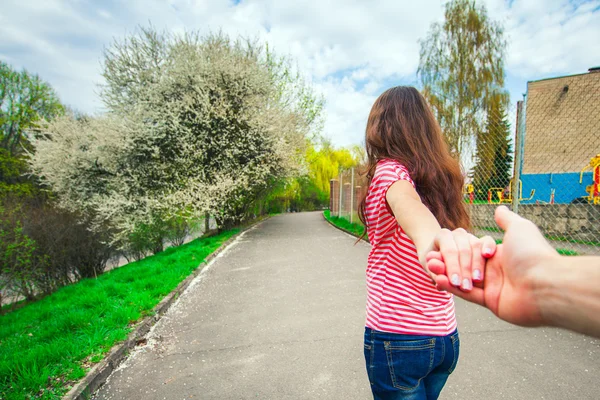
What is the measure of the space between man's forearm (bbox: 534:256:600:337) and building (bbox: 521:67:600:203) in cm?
1446

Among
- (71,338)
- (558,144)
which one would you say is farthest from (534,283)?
(558,144)

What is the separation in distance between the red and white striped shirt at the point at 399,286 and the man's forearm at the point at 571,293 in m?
0.65

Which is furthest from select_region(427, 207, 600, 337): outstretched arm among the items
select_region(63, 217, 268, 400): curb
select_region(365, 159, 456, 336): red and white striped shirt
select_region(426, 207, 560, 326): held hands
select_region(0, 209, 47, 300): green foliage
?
select_region(0, 209, 47, 300): green foliage

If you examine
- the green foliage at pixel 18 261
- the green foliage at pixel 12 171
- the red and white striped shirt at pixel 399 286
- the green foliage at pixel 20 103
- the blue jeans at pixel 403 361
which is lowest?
the green foliage at pixel 18 261

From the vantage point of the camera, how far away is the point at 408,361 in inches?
48.0

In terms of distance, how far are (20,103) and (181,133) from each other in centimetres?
2010

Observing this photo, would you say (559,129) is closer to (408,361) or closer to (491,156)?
(491,156)

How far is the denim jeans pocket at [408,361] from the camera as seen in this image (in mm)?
1212

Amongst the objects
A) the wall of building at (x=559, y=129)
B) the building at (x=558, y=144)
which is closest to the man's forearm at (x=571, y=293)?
the building at (x=558, y=144)

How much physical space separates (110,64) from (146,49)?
1.57 meters

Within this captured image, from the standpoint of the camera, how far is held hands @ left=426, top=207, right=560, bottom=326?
609 mm

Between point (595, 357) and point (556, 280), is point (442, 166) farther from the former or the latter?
point (595, 357)

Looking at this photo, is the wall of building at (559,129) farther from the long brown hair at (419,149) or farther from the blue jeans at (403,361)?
the blue jeans at (403,361)

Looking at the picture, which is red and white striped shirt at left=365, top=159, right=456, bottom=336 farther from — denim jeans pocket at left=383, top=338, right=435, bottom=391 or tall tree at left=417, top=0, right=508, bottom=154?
tall tree at left=417, top=0, right=508, bottom=154
